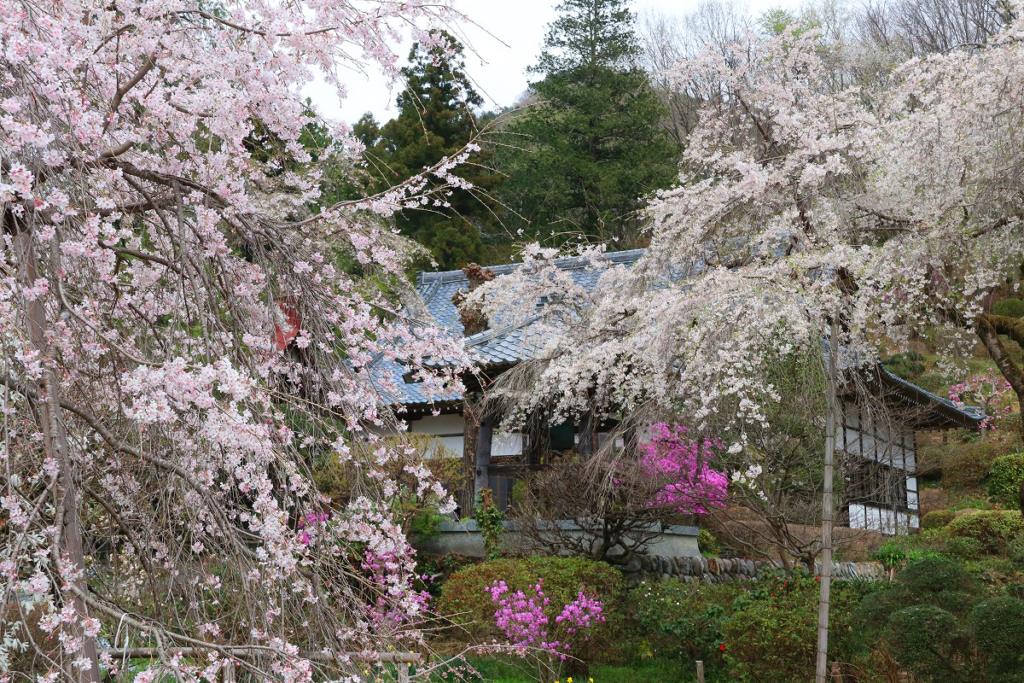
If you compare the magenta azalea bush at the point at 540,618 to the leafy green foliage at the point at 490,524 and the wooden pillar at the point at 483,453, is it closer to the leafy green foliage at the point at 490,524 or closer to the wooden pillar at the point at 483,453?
the leafy green foliage at the point at 490,524

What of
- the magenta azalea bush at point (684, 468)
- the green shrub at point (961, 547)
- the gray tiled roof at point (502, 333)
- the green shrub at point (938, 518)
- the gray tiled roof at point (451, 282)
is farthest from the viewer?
the gray tiled roof at point (451, 282)

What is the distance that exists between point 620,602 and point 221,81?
670 cm

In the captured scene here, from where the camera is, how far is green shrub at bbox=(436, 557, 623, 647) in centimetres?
734

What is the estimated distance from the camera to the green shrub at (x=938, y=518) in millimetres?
12391

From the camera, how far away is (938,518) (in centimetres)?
1246

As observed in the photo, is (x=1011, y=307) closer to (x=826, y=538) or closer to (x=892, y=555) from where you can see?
(x=892, y=555)

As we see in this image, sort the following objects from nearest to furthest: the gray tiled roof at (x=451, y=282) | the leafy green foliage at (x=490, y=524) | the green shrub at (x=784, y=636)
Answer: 1. the green shrub at (x=784, y=636)
2. the leafy green foliage at (x=490, y=524)
3. the gray tiled roof at (x=451, y=282)

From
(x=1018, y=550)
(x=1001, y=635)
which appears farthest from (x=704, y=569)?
(x=1001, y=635)

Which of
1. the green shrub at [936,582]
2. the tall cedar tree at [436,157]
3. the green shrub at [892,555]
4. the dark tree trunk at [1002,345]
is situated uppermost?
the tall cedar tree at [436,157]

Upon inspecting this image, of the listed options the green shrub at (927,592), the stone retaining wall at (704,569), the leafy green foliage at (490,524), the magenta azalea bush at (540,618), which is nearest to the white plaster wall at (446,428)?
the leafy green foliage at (490,524)

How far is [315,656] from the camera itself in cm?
248

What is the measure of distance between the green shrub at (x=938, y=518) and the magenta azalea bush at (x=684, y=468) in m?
6.04

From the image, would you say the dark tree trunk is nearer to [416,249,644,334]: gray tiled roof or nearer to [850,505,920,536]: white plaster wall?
[850,505,920,536]: white plaster wall

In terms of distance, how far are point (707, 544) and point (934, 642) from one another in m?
6.10
